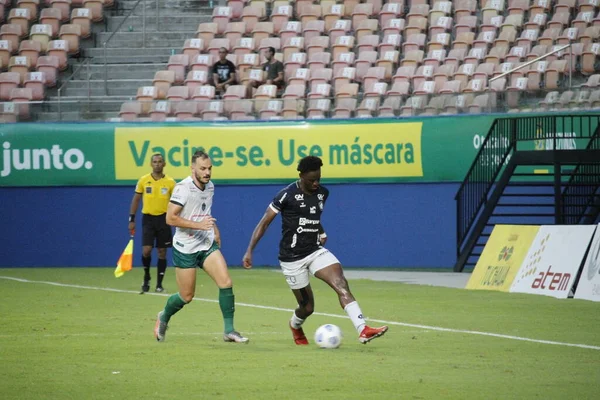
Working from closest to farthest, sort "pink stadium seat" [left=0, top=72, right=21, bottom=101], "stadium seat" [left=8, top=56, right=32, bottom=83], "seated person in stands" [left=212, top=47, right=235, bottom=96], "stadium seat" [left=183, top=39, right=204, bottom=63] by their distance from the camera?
"seated person in stands" [left=212, top=47, right=235, bottom=96]
"pink stadium seat" [left=0, top=72, right=21, bottom=101]
"stadium seat" [left=183, top=39, right=204, bottom=63]
"stadium seat" [left=8, top=56, right=32, bottom=83]

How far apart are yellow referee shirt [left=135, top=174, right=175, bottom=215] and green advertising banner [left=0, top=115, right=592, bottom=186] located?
277 inches

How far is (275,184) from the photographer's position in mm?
27922

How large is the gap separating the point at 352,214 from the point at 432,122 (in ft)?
8.99

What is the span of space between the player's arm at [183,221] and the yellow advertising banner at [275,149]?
14250mm

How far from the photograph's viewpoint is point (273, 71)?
2934 cm

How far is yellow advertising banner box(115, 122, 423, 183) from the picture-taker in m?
27.2

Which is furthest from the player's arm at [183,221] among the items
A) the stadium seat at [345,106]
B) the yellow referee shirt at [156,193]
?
the stadium seat at [345,106]

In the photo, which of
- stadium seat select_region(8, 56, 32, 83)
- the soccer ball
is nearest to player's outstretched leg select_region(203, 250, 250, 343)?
the soccer ball

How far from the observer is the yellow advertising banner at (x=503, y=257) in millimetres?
20328

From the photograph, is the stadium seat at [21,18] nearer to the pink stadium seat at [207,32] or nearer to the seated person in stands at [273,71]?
the pink stadium seat at [207,32]

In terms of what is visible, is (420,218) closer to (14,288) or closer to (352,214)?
(352,214)

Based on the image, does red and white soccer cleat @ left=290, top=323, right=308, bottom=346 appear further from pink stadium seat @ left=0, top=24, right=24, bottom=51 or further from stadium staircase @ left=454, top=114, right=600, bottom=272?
pink stadium seat @ left=0, top=24, right=24, bottom=51

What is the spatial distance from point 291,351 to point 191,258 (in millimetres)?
1647

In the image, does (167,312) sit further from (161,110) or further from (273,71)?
(273,71)
